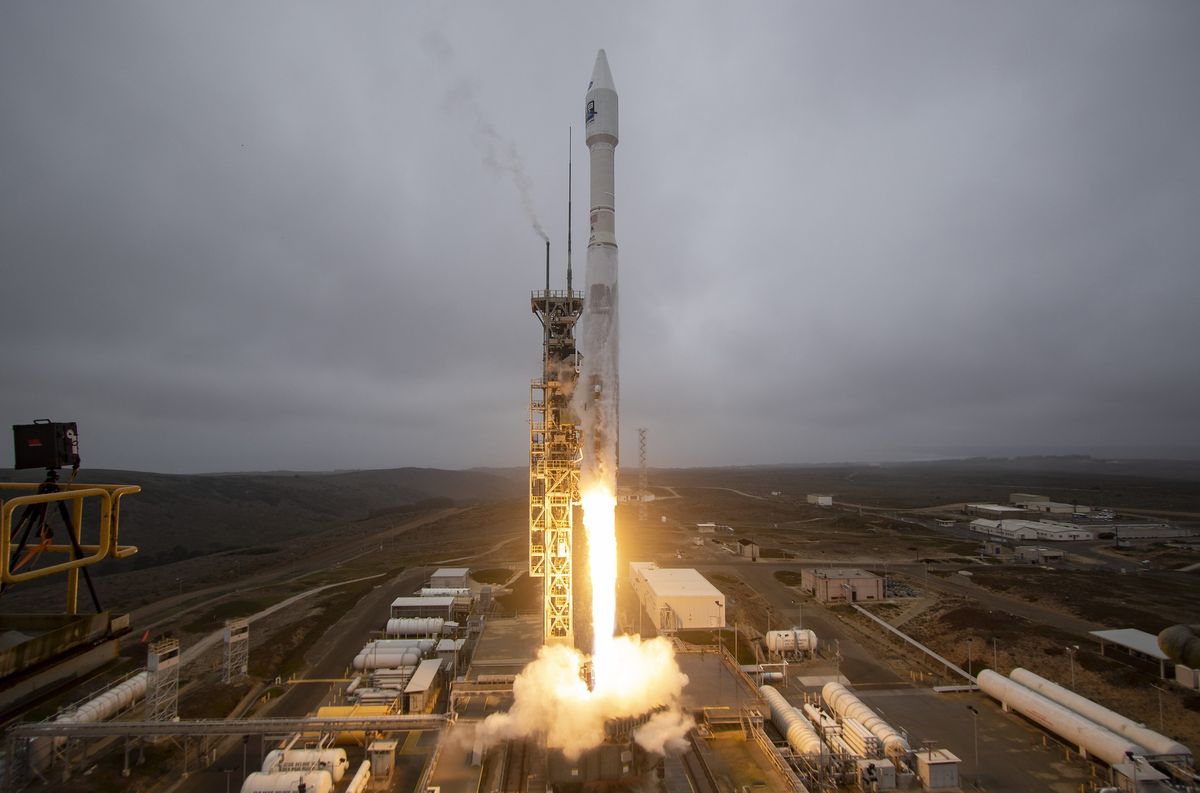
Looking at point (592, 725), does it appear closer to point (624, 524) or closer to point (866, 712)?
point (866, 712)

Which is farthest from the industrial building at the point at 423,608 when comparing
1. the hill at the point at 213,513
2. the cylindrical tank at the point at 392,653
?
the hill at the point at 213,513

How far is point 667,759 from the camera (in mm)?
25156

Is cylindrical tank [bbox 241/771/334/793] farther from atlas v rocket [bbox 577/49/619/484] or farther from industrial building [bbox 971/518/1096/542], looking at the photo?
industrial building [bbox 971/518/1096/542]

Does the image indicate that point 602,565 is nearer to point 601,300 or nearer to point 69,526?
point 601,300

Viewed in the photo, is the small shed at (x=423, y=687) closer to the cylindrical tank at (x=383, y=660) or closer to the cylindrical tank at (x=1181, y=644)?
the cylindrical tank at (x=383, y=660)

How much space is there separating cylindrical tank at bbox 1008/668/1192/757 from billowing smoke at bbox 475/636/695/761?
65.8 feet

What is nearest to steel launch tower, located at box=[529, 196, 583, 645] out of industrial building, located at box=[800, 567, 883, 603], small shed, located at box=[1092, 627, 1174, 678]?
industrial building, located at box=[800, 567, 883, 603]

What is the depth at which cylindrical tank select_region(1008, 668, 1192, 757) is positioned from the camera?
1016 inches

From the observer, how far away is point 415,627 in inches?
1762

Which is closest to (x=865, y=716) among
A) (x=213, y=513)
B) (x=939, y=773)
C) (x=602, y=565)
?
(x=939, y=773)

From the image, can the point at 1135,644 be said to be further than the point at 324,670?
No

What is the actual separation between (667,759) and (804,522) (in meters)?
96.8

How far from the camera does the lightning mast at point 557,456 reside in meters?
34.2

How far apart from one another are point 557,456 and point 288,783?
1895 cm
